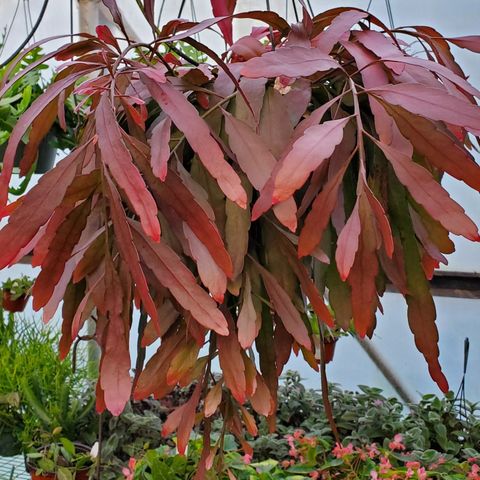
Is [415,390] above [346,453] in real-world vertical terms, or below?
above

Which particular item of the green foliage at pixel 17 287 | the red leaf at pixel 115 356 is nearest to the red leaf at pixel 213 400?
the red leaf at pixel 115 356

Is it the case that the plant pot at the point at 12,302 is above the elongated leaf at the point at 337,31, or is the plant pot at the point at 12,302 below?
above

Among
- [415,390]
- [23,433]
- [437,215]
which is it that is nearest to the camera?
[437,215]

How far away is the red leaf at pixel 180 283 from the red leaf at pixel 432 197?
14 cm

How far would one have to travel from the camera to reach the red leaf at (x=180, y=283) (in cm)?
36

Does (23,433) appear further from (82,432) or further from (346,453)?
(346,453)

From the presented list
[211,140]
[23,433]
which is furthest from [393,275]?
[23,433]

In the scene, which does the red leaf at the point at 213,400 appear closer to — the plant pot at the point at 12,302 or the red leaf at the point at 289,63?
the red leaf at the point at 289,63

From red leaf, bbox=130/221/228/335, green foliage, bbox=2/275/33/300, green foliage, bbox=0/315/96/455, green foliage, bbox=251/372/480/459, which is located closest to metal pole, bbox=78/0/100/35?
green foliage, bbox=2/275/33/300

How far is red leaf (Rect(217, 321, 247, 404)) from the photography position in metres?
0.43

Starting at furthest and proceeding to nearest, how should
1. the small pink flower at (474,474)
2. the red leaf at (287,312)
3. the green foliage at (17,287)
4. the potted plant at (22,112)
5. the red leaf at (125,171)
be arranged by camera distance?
the green foliage at (17,287) → the potted plant at (22,112) → the small pink flower at (474,474) → the red leaf at (287,312) → the red leaf at (125,171)

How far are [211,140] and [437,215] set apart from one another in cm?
14

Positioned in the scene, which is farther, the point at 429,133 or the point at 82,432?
the point at 82,432

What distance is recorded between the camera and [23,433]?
4.01 ft
